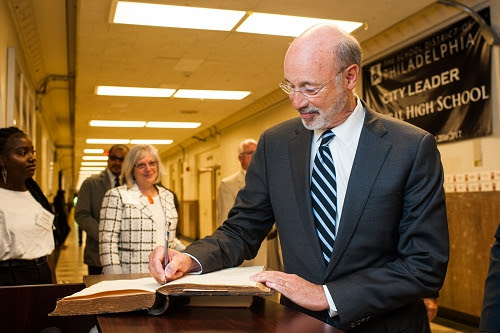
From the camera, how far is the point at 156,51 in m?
7.05

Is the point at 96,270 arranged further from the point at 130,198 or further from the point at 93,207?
the point at 130,198

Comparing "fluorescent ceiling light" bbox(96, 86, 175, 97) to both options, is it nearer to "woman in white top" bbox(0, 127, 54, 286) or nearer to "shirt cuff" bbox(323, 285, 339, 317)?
"woman in white top" bbox(0, 127, 54, 286)

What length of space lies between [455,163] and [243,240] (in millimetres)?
4903

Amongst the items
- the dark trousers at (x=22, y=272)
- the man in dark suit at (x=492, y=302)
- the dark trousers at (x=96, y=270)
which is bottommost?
the dark trousers at (x=96, y=270)

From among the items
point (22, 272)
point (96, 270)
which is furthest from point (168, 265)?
point (96, 270)

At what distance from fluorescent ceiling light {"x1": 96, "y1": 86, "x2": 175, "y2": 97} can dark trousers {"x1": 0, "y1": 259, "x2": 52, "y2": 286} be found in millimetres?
6593

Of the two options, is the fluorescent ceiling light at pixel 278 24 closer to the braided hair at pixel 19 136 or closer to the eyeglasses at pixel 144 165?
the eyeglasses at pixel 144 165

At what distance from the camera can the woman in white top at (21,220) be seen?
288cm

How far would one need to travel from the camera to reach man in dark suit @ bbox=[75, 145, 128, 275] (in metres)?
4.71

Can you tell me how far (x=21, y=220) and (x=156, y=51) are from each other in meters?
4.42

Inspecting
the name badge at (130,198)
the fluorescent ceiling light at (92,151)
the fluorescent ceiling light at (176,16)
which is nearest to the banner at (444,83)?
the fluorescent ceiling light at (176,16)

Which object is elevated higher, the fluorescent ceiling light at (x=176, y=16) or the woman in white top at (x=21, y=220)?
the fluorescent ceiling light at (x=176, y=16)

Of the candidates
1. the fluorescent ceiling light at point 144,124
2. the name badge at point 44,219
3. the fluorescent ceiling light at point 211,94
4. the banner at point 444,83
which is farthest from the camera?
the fluorescent ceiling light at point 144,124

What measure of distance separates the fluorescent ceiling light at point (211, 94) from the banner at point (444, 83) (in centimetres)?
343
